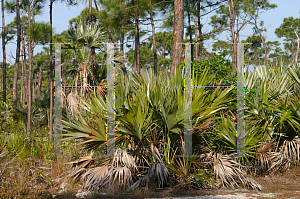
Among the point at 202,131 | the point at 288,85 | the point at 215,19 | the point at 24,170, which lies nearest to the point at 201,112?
the point at 202,131

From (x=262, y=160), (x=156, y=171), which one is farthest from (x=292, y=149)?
(x=156, y=171)

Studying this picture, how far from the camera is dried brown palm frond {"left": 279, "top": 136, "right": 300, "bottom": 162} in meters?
6.66

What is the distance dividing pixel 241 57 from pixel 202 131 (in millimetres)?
2203

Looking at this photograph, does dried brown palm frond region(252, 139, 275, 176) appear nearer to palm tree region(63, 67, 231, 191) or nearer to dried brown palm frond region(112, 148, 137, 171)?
palm tree region(63, 67, 231, 191)

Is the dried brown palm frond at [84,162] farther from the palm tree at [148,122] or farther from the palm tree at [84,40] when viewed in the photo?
the palm tree at [84,40]

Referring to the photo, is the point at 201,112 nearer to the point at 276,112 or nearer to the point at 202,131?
the point at 202,131

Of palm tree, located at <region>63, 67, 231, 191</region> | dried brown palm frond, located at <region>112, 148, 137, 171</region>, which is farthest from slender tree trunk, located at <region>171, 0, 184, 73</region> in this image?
dried brown palm frond, located at <region>112, 148, 137, 171</region>

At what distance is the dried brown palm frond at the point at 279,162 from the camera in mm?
6646

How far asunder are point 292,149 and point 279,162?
438 mm

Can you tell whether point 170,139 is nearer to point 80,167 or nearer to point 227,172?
point 227,172

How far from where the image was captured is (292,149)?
670 cm

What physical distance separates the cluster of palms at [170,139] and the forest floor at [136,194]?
19 centimetres

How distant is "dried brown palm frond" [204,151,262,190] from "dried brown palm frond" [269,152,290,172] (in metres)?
1.13

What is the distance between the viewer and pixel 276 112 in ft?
22.7
